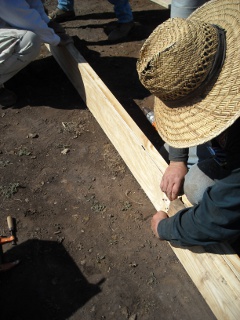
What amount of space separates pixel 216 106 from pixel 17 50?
246 cm

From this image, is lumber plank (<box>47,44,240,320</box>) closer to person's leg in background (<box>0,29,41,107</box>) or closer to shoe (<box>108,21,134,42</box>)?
person's leg in background (<box>0,29,41,107</box>)

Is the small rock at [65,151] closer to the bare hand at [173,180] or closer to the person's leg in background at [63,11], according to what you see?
the bare hand at [173,180]

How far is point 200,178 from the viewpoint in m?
2.20

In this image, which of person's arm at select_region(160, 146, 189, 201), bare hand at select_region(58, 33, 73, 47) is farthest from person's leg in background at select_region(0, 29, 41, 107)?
person's arm at select_region(160, 146, 189, 201)

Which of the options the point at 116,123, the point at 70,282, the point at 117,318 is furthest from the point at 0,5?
the point at 117,318

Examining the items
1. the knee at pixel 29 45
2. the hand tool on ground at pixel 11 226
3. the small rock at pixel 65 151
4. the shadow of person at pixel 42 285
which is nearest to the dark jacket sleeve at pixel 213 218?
the shadow of person at pixel 42 285

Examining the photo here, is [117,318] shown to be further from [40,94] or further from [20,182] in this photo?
[40,94]

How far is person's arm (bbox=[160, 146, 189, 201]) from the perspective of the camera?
2.20 metres

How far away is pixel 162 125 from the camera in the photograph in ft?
5.74

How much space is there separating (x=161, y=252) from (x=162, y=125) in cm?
106

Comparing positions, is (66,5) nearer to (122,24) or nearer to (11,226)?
(122,24)

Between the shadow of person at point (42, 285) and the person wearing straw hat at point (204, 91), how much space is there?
0.89 metres

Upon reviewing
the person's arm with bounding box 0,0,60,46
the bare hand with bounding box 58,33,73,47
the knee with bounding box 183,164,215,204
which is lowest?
the knee with bounding box 183,164,215,204

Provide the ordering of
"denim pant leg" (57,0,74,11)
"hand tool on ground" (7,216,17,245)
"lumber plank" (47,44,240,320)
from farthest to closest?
"denim pant leg" (57,0,74,11), "hand tool on ground" (7,216,17,245), "lumber plank" (47,44,240,320)
